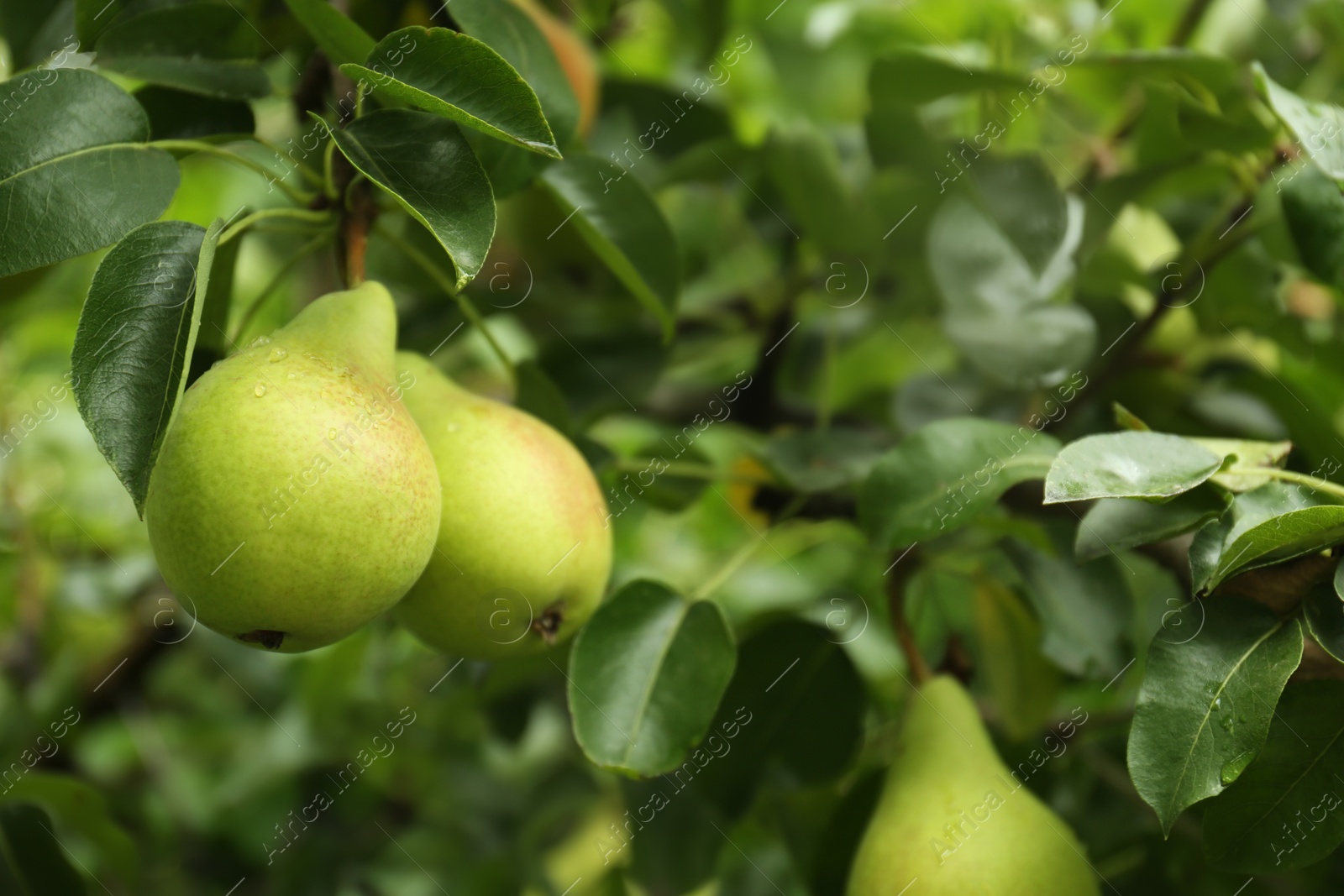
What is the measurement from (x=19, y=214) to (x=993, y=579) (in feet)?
2.92

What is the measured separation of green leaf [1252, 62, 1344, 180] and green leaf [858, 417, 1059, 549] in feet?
0.89

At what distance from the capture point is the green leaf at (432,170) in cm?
63

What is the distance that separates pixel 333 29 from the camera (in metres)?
0.71

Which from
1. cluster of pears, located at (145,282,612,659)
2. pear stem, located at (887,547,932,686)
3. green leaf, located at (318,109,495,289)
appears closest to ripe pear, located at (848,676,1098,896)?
pear stem, located at (887,547,932,686)

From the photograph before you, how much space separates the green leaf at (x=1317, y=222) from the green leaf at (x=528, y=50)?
23.1 inches

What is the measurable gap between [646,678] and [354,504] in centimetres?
29

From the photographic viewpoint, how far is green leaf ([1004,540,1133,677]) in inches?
34.7

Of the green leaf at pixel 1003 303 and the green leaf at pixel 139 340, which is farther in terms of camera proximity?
the green leaf at pixel 1003 303

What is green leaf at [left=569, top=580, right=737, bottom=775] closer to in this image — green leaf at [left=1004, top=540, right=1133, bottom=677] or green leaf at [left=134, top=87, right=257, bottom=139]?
green leaf at [left=1004, top=540, right=1133, bottom=677]

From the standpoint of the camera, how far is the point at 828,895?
926 mm

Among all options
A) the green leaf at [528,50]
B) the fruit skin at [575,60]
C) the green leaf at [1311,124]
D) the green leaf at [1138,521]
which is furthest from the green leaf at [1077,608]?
the fruit skin at [575,60]

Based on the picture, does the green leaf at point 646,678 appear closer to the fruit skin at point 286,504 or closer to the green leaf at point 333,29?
the fruit skin at point 286,504

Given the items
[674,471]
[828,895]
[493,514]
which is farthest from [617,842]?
[493,514]

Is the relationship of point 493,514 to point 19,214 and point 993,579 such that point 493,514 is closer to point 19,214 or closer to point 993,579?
point 19,214
